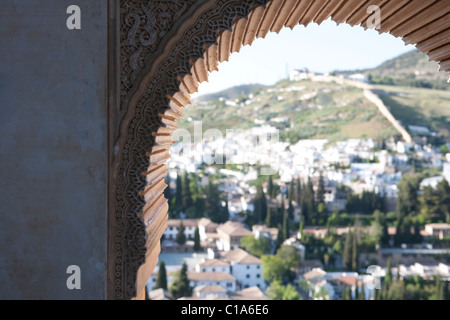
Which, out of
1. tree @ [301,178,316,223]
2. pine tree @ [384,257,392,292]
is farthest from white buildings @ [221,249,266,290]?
pine tree @ [384,257,392,292]

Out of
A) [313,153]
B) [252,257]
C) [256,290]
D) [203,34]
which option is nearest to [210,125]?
[313,153]

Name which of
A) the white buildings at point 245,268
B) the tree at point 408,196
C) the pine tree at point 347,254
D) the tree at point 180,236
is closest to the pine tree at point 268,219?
the white buildings at point 245,268

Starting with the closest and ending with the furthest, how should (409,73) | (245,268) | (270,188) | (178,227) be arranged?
(245,268) < (178,227) < (270,188) < (409,73)

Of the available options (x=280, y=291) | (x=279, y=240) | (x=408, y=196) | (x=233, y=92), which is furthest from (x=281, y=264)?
(x=233, y=92)

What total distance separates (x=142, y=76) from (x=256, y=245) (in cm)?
2745

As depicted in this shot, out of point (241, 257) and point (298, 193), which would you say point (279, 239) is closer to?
point (241, 257)

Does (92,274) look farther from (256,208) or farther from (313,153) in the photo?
(313,153)

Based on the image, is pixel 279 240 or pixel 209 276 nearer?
pixel 209 276

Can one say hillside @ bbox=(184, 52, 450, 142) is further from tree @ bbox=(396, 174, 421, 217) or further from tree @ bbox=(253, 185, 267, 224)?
tree @ bbox=(253, 185, 267, 224)

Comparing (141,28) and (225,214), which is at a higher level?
(141,28)

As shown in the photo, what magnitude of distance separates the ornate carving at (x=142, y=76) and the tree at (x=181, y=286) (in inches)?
933

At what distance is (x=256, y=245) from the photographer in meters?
28.6

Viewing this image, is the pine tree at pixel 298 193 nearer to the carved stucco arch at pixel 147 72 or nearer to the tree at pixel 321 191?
the tree at pixel 321 191
